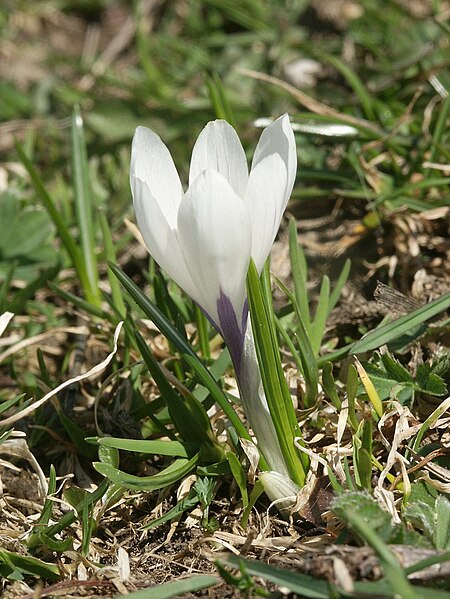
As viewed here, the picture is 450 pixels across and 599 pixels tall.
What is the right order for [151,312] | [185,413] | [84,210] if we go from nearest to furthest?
[151,312], [185,413], [84,210]

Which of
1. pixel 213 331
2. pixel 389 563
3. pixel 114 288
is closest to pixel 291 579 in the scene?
pixel 389 563

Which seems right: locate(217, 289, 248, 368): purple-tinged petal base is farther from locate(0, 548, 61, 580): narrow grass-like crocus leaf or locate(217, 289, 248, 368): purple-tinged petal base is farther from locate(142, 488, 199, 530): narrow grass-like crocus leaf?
locate(0, 548, 61, 580): narrow grass-like crocus leaf

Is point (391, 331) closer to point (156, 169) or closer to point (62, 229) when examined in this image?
point (156, 169)

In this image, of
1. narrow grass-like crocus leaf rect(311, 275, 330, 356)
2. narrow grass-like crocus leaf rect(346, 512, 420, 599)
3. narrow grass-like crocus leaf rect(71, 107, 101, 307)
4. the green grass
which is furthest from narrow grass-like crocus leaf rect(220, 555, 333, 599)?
narrow grass-like crocus leaf rect(71, 107, 101, 307)

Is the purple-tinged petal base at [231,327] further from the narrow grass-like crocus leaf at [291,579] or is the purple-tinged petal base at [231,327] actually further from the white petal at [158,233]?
the narrow grass-like crocus leaf at [291,579]

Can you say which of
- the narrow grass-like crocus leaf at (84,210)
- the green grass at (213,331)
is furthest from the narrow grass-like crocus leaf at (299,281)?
the narrow grass-like crocus leaf at (84,210)

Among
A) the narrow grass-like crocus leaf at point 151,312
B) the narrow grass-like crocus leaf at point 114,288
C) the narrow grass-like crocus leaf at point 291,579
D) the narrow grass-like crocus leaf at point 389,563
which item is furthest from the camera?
the narrow grass-like crocus leaf at point 114,288

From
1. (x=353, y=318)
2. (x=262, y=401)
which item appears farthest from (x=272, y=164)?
(x=353, y=318)
